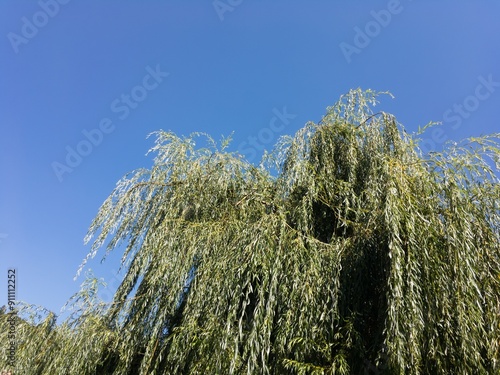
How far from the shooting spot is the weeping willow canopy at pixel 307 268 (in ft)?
9.13

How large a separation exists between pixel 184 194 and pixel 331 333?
2506mm

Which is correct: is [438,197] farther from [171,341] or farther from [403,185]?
[171,341]

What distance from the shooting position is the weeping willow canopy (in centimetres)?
278

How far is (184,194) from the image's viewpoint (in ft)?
15.7

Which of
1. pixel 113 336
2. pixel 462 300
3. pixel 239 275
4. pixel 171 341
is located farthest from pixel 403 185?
pixel 113 336

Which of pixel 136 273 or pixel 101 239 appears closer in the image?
pixel 136 273

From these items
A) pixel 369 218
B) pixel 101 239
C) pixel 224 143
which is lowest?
pixel 101 239

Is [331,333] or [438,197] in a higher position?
[438,197]

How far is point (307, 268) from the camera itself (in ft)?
11.1

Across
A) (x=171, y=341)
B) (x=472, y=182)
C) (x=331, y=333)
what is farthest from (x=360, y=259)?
(x=171, y=341)

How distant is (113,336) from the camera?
395cm

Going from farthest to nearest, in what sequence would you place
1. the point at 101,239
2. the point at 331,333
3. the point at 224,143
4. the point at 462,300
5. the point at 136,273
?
the point at 224,143 → the point at 101,239 → the point at 136,273 → the point at 331,333 → the point at 462,300

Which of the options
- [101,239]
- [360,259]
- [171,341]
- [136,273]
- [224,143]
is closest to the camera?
[360,259]

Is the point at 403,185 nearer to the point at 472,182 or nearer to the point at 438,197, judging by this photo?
the point at 438,197
